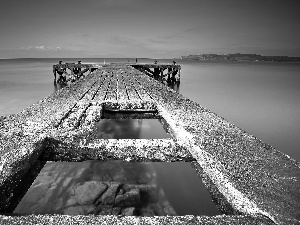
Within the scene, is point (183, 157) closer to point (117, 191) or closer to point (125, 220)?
point (125, 220)

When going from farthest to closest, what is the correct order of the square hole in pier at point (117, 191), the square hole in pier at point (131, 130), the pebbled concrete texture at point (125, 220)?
the square hole in pier at point (131, 130) → the square hole in pier at point (117, 191) → the pebbled concrete texture at point (125, 220)

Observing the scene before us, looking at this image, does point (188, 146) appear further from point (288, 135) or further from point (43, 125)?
point (288, 135)

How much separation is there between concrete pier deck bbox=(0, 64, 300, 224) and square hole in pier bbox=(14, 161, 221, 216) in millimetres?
1946

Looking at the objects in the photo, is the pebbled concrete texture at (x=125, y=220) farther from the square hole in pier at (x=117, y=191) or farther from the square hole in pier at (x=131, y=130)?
the square hole in pier at (x=131, y=130)

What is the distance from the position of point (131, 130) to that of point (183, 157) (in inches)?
272

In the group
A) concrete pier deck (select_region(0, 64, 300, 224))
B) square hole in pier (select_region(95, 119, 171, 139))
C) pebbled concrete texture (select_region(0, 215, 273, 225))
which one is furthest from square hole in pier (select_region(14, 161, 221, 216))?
pebbled concrete texture (select_region(0, 215, 273, 225))

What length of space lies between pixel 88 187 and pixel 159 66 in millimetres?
15260

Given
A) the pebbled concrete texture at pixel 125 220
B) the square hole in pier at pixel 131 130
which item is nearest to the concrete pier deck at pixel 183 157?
the pebbled concrete texture at pixel 125 220

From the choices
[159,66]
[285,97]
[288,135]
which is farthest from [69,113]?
[285,97]

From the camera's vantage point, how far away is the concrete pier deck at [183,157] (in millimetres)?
1151

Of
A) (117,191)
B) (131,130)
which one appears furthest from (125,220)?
(131,130)

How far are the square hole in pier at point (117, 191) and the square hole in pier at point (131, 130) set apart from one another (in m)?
2.13

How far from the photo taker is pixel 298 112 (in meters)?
13.6

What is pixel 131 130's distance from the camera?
350 inches
